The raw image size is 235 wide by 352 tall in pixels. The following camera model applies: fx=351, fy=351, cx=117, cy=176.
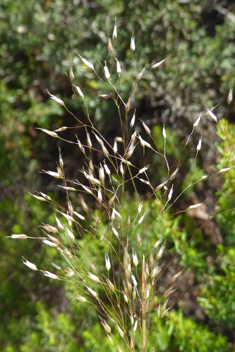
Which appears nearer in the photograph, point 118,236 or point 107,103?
point 118,236

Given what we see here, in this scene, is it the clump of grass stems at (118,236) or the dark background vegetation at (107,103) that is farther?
the dark background vegetation at (107,103)

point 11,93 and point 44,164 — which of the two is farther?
point 44,164

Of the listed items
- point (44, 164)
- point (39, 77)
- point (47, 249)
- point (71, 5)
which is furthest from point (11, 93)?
point (47, 249)

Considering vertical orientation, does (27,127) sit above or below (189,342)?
below

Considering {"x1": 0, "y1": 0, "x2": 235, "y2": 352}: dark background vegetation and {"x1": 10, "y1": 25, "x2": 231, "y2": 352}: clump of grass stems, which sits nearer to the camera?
{"x1": 10, "y1": 25, "x2": 231, "y2": 352}: clump of grass stems

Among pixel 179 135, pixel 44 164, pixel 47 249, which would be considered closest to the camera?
pixel 47 249

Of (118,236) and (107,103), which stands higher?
(118,236)

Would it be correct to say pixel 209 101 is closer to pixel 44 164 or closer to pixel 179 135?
pixel 179 135

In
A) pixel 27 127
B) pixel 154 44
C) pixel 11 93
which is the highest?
pixel 154 44

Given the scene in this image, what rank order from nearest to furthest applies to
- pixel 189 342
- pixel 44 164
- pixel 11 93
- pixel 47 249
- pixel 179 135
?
pixel 189 342
pixel 47 249
pixel 179 135
pixel 11 93
pixel 44 164

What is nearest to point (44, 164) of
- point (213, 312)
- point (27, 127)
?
point (27, 127)
